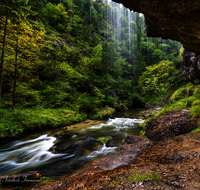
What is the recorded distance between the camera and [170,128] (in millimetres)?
4004

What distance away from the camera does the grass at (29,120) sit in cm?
652

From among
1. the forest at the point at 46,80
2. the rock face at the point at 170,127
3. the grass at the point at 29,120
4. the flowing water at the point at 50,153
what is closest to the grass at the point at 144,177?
the rock face at the point at 170,127

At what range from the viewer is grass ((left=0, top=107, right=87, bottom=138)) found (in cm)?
652

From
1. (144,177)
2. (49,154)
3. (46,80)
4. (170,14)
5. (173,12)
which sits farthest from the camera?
(46,80)

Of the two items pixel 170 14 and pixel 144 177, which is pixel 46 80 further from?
pixel 144 177

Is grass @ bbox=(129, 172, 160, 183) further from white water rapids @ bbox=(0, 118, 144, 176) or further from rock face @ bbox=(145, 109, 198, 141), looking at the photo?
white water rapids @ bbox=(0, 118, 144, 176)

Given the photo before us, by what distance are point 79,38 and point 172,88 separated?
28358mm

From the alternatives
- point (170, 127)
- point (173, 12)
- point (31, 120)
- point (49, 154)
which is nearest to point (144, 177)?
point (170, 127)

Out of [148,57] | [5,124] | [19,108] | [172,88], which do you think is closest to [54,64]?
[19,108]

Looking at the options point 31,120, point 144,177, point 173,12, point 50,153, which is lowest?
point 50,153

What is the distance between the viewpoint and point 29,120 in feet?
25.1

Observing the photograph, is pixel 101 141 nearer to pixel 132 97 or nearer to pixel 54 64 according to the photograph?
pixel 54 64

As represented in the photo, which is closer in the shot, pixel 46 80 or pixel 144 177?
pixel 144 177

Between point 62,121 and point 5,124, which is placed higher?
point 5,124
